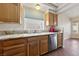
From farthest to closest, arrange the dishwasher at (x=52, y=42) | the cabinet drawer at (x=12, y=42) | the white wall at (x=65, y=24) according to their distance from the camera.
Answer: the dishwasher at (x=52, y=42), the white wall at (x=65, y=24), the cabinet drawer at (x=12, y=42)

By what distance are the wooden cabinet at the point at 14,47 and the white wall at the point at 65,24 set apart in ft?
2.14

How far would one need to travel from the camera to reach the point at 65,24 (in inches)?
67.6

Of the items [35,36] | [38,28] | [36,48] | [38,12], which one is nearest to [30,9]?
[38,12]

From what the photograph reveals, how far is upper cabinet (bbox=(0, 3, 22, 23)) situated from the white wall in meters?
0.63

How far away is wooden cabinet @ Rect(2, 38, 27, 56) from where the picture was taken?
159 centimetres

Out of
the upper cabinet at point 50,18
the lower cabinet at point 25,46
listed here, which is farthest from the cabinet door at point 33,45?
the upper cabinet at point 50,18

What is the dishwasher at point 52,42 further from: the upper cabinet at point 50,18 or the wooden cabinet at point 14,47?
the wooden cabinet at point 14,47

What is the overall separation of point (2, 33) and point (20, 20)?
1.05 ft

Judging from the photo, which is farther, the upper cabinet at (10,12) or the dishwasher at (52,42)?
the dishwasher at (52,42)

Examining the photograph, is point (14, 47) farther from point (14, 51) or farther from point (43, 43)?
point (43, 43)

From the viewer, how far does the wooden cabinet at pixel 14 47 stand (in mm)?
1592

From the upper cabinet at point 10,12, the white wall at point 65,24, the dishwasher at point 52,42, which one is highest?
the upper cabinet at point 10,12

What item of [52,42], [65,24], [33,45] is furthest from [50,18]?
[33,45]

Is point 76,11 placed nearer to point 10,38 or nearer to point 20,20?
point 20,20
